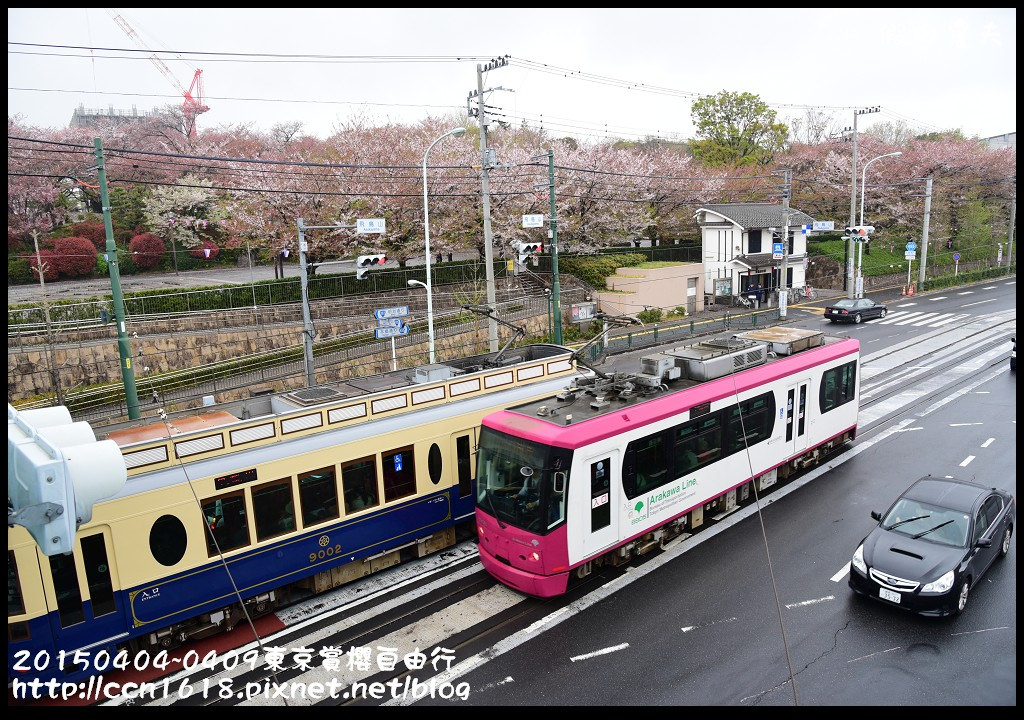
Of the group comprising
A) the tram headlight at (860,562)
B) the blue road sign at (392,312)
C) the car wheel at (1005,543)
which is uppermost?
the blue road sign at (392,312)

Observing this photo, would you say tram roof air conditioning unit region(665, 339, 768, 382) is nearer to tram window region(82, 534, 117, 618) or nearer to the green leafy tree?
tram window region(82, 534, 117, 618)

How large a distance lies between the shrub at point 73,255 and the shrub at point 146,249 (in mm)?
2642

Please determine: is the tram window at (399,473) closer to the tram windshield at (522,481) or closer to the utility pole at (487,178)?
the tram windshield at (522,481)

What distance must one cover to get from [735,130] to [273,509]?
5555 centimetres

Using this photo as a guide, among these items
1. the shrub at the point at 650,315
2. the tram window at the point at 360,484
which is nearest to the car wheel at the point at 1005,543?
the tram window at the point at 360,484

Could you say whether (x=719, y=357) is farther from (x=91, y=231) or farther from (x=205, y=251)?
(x=91, y=231)

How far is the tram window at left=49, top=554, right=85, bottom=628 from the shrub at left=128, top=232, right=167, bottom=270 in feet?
95.9

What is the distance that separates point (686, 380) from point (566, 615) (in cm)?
487

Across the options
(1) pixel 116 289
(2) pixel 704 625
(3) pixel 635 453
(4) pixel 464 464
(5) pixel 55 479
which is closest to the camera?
(5) pixel 55 479

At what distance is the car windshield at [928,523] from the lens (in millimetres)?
9773

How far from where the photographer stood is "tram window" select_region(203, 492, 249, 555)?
9.26 metres

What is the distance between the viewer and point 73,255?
2988 cm

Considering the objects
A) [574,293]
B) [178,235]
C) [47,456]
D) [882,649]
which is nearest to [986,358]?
[574,293]

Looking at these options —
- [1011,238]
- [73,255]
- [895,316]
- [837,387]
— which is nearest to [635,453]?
[837,387]
